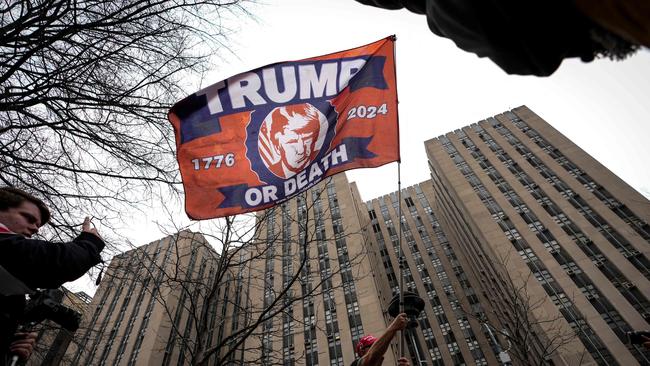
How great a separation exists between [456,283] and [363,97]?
5551cm

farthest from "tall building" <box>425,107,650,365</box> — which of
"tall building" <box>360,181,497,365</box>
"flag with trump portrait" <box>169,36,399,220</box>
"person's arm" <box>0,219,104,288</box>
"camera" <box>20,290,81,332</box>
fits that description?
"person's arm" <box>0,219,104,288</box>

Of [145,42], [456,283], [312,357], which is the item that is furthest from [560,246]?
[145,42]

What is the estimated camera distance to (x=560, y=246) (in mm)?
32062

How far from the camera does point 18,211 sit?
2.09 m

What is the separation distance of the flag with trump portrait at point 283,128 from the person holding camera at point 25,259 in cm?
186

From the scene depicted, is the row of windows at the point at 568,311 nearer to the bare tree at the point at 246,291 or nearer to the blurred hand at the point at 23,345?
the bare tree at the point at 246,291

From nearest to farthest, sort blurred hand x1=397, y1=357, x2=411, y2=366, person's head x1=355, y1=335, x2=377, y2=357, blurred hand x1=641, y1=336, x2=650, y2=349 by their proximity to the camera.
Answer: blurred hand x1=397, y1=357, x2=411, y2=366
person's head x1=355, y1=335, x2=377, y2=357
blurred hand x1=641, y1=336, x2=650, y2=349

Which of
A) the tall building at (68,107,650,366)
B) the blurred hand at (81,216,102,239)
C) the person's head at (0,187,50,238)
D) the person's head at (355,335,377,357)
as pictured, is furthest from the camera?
the tall building at (68,107,650,366)

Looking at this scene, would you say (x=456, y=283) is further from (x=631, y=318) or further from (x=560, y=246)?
(x=631, y=318)

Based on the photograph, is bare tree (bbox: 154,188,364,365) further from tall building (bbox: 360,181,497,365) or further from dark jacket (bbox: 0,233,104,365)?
tall building (bbox: 360,181,497,365)

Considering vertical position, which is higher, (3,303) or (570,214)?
(570,214)

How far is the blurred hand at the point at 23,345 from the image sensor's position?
1.84m

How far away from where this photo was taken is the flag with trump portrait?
4.14 m

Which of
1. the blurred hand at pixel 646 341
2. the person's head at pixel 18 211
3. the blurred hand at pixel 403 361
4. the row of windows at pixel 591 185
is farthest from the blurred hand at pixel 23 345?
the row of windows at pixel 591 185
